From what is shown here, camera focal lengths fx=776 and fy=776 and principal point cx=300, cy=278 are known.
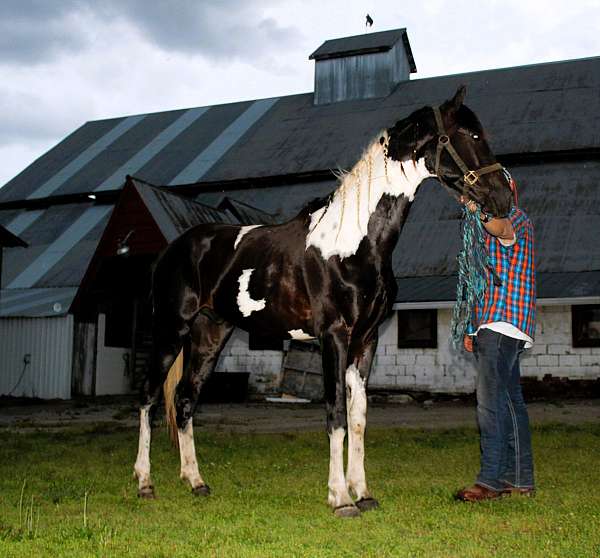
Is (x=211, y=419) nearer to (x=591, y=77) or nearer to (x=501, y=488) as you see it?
(x=501, y=488)

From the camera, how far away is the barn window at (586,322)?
58.7 feet

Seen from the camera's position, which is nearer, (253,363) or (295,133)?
(253,363)

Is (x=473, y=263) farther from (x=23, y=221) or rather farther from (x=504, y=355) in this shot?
(x=23, y=221)

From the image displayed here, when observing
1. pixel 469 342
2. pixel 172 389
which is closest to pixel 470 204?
pixel 469 342

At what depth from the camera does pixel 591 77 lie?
2555cm

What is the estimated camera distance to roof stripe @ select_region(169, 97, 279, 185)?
26391 millimetres

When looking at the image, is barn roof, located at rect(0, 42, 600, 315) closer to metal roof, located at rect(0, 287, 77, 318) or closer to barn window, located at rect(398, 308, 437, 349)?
metal roof, located at rect(0, 287, 77, 318)

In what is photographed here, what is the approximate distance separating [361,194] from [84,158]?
88.2ft

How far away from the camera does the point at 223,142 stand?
28672 millimetres

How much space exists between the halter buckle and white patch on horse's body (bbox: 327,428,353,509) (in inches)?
76.7

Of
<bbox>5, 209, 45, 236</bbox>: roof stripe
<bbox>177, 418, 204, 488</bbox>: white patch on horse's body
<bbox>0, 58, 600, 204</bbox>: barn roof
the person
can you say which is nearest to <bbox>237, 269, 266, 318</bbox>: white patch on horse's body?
<bbox>177, 418, 204, 488</bbox>: white patch on horse's body

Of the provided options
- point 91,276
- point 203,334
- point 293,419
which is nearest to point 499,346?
point 203,334

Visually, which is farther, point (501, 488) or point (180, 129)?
point (180, 129)

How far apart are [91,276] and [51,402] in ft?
10.5
